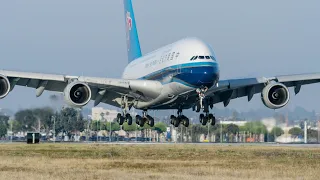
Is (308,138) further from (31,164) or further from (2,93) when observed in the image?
(31,164)

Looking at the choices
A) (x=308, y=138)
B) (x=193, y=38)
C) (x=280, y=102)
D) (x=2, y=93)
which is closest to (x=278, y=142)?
(x=308, y=138)

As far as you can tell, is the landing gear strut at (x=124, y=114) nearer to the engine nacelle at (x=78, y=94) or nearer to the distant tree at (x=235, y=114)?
the engine nacelle at (x=78, y=94)

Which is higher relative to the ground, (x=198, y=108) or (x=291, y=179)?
(x=198, y=108)

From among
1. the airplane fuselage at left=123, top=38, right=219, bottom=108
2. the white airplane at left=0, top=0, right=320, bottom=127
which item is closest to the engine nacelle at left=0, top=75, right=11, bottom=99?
the white airplane at left=0, top=0, right=320, bottom=127

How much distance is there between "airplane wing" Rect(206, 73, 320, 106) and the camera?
5203cm

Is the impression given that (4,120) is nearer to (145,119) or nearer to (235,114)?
(235,114)

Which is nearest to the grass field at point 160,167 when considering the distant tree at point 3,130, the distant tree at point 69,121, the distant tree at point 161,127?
the distant tree at point 161,127

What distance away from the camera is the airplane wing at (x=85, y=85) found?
→ 50.4 m

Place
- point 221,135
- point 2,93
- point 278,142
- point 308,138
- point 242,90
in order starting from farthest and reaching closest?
point 221,135, point 308,138, point 278,142, point 242,90, point 2,93

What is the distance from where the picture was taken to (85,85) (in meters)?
51.0

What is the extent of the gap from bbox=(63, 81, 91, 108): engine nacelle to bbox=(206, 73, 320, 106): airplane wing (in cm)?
813

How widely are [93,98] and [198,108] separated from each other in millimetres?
8696

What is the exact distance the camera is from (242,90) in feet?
182

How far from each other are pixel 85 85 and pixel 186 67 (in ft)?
25.1
